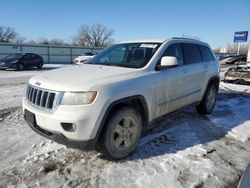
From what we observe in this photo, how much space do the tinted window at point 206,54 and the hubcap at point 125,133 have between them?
9.78 ft

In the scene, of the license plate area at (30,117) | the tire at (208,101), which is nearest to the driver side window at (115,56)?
the license plate area at (30,117)

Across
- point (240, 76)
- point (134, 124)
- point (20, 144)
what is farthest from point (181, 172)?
point (240, 76)

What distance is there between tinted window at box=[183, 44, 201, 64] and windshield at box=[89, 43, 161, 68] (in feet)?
3.07

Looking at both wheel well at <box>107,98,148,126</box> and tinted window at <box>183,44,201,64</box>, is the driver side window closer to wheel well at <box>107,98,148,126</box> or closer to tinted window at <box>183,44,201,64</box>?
wheel well at <box>107,98,148,126</box>

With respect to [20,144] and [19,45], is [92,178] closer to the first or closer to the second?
[20,144]

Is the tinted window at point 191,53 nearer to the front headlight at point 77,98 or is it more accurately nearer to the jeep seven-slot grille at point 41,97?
the front headlight at point 77,98

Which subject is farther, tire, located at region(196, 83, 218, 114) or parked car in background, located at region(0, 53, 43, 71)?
parked car in background, located at region(0, 53, 43, 71)

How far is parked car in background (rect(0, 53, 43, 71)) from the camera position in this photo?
64.3 feet

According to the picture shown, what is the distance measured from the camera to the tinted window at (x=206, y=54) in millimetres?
6136

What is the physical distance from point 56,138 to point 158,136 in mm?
2095

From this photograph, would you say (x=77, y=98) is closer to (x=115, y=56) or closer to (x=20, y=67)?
(x=115, y=56)

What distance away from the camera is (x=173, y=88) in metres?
4.70

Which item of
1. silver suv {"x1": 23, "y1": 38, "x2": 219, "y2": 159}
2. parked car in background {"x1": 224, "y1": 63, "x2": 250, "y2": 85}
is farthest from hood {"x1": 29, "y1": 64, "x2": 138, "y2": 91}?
parked car in background {"x1": 224, "y1": 63, "x2": 250, "y2": 85}

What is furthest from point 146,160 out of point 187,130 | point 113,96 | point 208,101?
point 208,101
